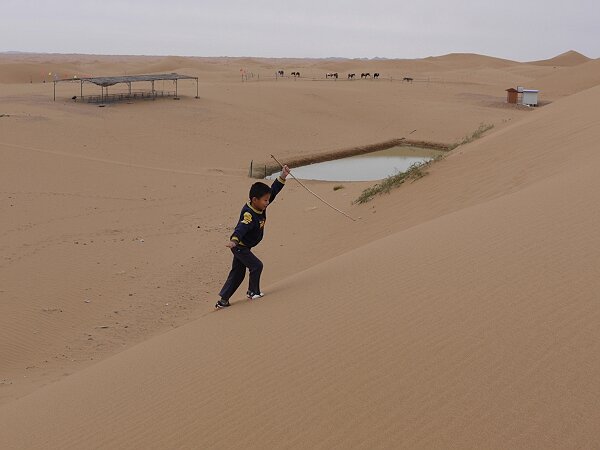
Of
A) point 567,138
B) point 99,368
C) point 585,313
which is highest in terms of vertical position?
point 567,138

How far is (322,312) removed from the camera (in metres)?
5.00

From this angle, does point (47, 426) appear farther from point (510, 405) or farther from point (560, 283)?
point (560, 283)

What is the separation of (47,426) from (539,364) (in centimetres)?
337

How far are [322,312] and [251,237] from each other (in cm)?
178

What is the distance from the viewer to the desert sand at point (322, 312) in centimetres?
332

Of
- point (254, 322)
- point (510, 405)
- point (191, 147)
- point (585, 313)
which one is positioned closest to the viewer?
point (510, 405)

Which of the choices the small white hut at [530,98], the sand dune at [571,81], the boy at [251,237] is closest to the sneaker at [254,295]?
the boy at [251,237]

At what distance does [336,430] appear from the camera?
3.23 metres

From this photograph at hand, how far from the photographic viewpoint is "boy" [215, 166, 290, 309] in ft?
20.6

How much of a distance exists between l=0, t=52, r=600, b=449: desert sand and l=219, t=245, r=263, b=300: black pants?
228 millimetres

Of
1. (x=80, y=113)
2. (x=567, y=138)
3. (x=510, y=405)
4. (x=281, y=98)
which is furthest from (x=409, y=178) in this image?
(x=281, y=98)

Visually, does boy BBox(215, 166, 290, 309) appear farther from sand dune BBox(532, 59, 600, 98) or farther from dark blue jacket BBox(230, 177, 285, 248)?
sand dune BBox(532, 59, 600, 98)

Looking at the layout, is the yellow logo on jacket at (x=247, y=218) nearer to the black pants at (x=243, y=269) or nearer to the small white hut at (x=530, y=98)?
the black pants at (x=243, y=269)

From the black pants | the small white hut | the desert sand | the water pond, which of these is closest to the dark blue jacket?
the black pants
